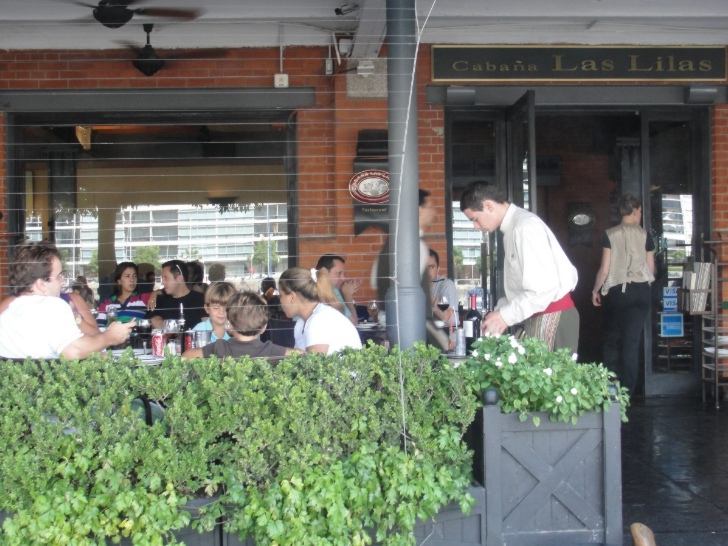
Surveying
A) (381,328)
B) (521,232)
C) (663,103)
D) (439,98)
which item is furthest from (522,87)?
(521,232)

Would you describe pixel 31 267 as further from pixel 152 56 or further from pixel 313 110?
pixel 313 110

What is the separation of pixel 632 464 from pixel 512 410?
2.41 meters

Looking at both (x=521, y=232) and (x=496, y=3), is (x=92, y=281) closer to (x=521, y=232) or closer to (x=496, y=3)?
(x=496, y=3)

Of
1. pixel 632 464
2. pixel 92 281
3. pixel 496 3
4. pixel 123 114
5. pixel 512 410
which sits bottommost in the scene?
pixel 632 464

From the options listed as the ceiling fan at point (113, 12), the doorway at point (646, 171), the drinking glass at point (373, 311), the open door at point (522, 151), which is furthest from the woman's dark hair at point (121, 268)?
the open door at point (522, 151)

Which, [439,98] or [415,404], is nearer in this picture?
[415,404]

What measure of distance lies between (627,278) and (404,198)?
3.76 m

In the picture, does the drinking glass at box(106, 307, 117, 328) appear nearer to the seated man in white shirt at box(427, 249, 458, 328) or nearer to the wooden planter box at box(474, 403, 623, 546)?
the seated man in white shirt at box(427, 249, 458, 328)

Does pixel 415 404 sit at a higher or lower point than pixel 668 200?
lower

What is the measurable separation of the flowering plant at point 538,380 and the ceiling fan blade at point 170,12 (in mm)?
3835

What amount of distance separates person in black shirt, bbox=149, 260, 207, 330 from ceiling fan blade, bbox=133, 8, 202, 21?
1957 mm

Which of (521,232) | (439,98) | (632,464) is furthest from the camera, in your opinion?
(439,98)

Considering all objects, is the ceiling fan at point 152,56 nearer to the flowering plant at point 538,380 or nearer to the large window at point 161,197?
the large window at point 161,197

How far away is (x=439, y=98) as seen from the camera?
7473 mm
